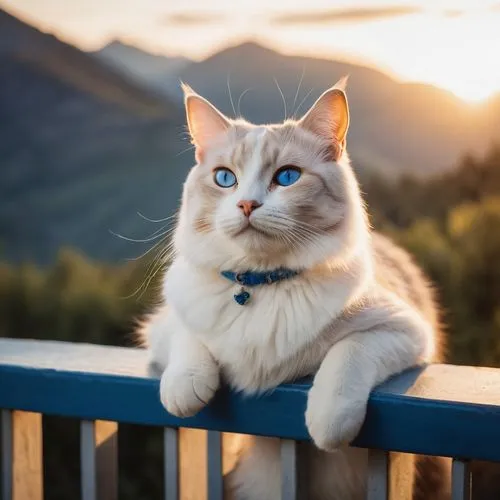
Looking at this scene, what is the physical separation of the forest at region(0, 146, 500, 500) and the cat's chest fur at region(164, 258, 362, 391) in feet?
2.32

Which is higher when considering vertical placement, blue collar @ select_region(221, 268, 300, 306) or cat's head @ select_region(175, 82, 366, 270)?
cat's head @ select_region(175, 82, 366, 270)

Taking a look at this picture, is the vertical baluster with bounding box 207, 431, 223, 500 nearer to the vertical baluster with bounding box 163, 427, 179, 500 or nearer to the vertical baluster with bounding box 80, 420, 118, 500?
the vertical baluster with bounding box 163, 427, 179, 500

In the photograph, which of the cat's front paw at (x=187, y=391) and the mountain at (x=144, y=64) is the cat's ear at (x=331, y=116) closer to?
the cat's front paw at (x=187, y=391)

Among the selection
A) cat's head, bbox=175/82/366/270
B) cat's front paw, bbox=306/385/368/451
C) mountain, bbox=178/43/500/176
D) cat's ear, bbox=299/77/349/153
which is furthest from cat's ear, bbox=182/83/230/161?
mountain, bbox=178/43/500/176

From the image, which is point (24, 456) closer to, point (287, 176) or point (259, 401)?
point (259, 401)

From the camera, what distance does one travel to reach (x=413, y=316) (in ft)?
4.00

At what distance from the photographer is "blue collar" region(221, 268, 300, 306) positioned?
114 cm

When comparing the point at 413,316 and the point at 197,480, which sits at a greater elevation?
the point at 413,316

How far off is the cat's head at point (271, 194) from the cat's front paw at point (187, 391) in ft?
0.57

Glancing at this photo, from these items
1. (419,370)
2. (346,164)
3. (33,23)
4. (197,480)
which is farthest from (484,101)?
(33,23)

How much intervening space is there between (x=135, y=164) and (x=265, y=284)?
53.5 inches

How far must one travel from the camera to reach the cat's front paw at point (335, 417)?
99cm

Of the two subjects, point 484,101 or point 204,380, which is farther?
point 484,101

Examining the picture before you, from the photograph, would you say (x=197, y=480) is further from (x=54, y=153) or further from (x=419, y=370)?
(x=54, y=153)
